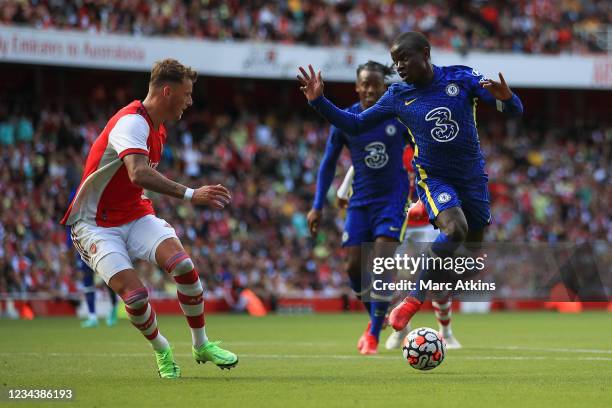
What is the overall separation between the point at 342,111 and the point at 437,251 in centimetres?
136

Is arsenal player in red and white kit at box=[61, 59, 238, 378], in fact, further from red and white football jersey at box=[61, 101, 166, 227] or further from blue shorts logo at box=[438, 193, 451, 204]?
blue shorts logo at box=[438, 193, 451, 204]

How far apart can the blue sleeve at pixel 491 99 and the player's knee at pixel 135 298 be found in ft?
10.1

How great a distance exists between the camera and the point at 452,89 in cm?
921

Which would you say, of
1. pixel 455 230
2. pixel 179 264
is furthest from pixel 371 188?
pixel 179 264

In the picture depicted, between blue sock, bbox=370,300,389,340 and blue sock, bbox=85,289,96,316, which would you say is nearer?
blue sock, bbox=370,300,389,340

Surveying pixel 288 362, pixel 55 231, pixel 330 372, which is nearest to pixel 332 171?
pixel 288 362

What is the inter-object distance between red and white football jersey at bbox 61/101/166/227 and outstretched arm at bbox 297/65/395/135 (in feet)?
4.02

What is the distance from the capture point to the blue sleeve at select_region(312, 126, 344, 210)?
12.3m

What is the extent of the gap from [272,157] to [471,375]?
71.7 feet

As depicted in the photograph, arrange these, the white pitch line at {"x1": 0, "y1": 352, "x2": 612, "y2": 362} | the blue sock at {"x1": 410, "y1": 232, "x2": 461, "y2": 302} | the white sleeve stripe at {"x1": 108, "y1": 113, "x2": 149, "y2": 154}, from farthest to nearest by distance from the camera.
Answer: the white pitch line at {"x1": 0, "y1": 352, "x2": 612, "y2": 362} < the blue sock at {"x1": 410, "y1": 232, "x2": 461, "y2": 302} < the white sleeve stripe at {"x1": 108, "y1": 113, "x2": 149, "y2": 154}

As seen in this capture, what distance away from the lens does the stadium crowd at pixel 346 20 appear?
2756 cm

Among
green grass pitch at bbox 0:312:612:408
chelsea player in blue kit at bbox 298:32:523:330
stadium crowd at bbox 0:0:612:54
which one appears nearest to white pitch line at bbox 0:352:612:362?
green grass pitch at bbox 0:312:612:408

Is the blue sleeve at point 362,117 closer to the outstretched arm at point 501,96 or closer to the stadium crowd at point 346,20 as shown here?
the outstretched arm at point 501,96

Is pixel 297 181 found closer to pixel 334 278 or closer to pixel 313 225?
pixel 334 278
